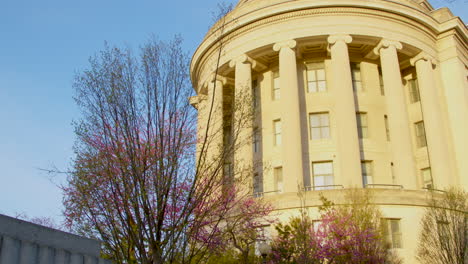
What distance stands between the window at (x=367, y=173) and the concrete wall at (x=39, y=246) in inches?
1084

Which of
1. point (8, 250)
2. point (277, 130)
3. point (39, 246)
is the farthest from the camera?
point (277, 130)

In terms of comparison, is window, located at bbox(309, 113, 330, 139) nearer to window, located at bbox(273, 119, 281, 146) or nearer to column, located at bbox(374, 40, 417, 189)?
window, located at bbox(273, 119, 281, 146)

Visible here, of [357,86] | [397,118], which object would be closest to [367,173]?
[397,118]

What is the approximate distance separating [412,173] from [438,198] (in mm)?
2019

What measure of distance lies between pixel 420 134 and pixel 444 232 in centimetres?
1061

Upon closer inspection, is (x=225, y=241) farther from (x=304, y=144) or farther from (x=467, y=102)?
(x=467, y=102)

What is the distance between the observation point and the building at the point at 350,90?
29.7 meters

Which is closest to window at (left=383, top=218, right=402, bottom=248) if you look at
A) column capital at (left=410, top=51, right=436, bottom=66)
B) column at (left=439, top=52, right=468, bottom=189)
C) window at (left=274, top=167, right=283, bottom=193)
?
column at (left=439, top=52, right=468, bottom=189)

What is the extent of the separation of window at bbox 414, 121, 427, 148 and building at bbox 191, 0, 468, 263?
0.08 metres

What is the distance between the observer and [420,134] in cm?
3384

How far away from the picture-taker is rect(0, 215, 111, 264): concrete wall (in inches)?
181

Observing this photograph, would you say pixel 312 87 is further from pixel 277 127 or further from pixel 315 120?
pixel 277 127

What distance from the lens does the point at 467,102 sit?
108ft

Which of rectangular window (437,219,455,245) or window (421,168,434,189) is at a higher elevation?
window (421,168,434,189)
